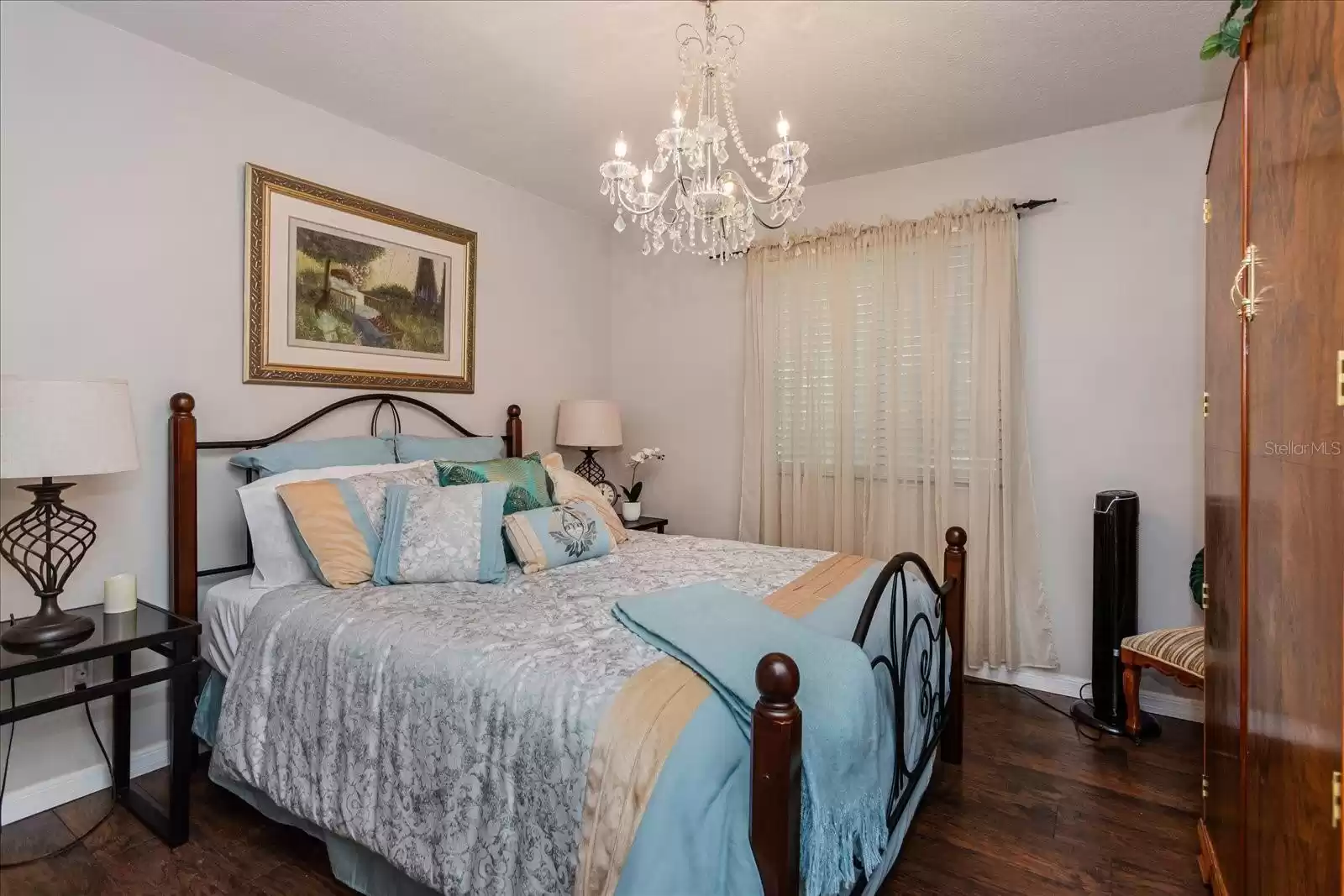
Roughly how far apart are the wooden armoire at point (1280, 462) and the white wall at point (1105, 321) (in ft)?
4.36

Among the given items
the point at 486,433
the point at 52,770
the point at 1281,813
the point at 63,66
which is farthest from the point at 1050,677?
the point at 63,66

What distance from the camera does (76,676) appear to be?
89.0 inches

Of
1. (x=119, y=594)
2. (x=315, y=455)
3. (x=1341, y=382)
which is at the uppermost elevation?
(x=1341, y=382)

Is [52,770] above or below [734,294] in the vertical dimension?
below

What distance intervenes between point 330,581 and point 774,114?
2.58 metres

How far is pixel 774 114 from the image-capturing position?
9.33 feet

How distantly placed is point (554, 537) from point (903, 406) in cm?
200

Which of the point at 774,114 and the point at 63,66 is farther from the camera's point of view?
the point at 774,114

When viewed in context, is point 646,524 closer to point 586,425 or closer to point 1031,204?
point 586,425

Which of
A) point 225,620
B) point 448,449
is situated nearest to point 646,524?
point 448,449

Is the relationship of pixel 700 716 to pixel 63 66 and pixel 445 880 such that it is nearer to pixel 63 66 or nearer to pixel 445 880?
pixel 445 880

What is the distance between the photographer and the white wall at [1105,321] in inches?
112

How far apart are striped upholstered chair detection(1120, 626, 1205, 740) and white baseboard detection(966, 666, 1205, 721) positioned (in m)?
0.23

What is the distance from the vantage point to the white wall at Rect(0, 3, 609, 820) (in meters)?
2.06
